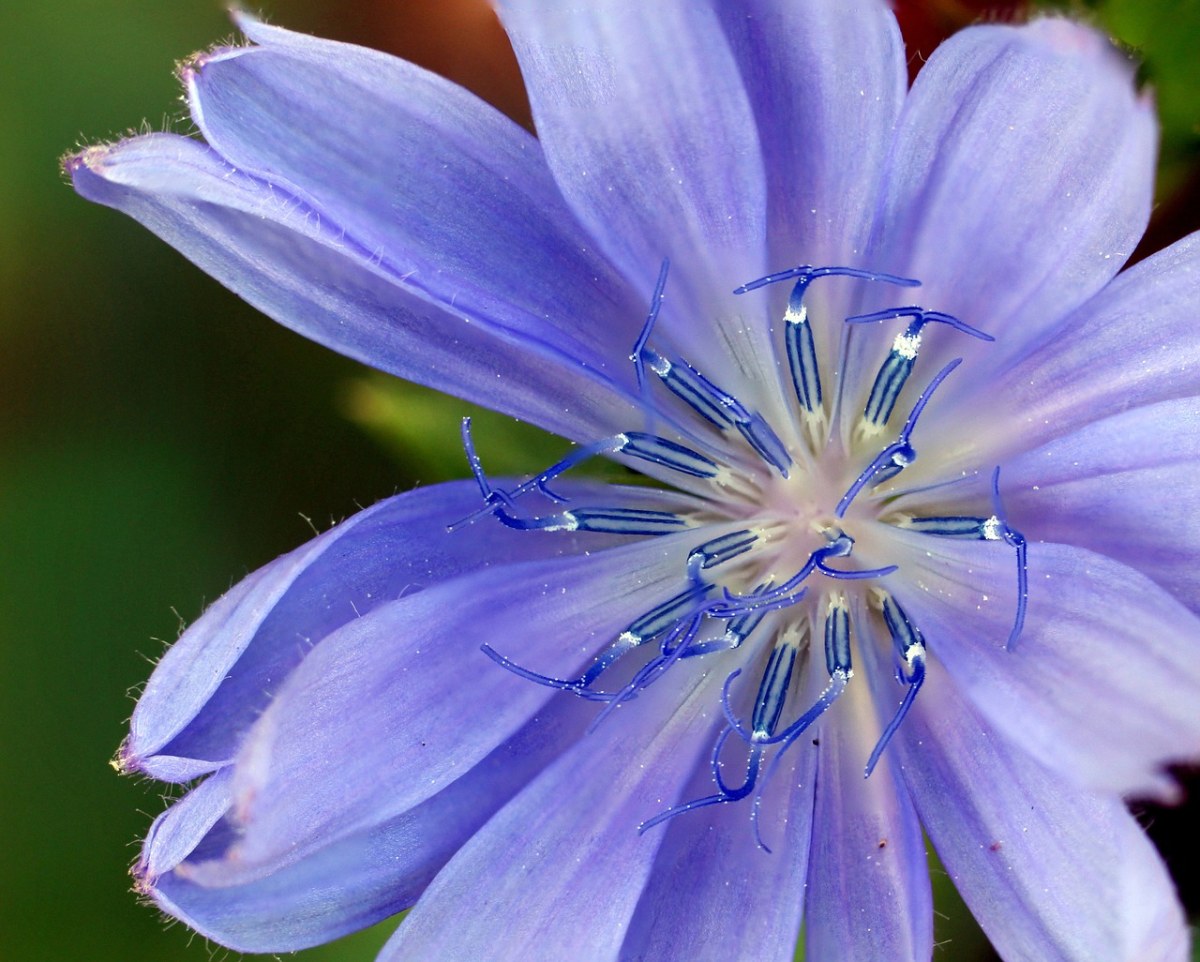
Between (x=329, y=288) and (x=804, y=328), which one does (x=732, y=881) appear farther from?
(x=329, y=288)

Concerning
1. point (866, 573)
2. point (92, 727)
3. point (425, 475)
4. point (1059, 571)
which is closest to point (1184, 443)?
point (1059, 571)

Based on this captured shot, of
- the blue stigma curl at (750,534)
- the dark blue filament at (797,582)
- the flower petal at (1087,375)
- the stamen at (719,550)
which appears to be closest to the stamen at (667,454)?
the blue stigma curl at (750,534)

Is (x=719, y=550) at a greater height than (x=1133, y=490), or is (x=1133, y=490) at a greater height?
(x=1133, y=490)

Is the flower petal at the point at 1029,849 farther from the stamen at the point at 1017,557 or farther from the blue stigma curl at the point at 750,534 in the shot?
the stamen at the point at 1017,557

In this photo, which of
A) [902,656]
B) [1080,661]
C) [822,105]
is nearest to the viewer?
[1080,661]

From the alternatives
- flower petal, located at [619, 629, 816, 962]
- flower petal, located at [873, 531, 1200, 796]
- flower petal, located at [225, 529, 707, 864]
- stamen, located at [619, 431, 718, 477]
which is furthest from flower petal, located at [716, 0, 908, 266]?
flower petal, located at [619, 629, 816, 962]

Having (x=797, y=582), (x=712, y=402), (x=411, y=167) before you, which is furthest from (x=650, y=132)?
(x=797, y=582)

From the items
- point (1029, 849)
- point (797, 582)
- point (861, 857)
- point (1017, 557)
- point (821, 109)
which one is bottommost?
point (861, 857)
